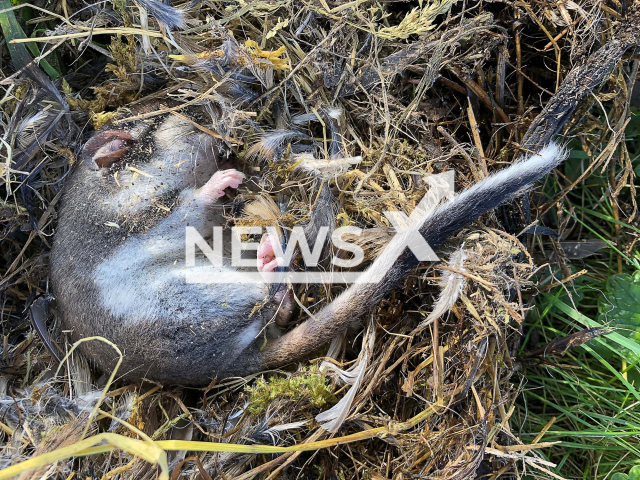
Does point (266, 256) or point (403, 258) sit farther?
point (266, 256)

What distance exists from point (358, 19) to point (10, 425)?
2.48 m

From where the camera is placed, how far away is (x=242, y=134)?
2.49m

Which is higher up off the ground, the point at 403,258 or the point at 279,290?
the point at 403,258

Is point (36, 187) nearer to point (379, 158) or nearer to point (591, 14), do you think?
point (379, 158)

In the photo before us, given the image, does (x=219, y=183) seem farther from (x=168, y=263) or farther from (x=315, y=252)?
(x=315, y=252)

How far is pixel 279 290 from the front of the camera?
2336 millimetres

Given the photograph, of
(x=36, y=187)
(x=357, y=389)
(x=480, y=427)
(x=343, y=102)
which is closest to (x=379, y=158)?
(x=343, y=102)

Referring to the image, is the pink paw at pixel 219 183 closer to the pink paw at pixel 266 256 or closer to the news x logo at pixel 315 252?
the news x logo at pixel 315 252

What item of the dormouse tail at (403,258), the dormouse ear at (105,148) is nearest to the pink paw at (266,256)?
the dormouse tail at (403,258)

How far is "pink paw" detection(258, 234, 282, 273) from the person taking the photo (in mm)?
2340

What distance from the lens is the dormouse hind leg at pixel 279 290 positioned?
7.65 feet

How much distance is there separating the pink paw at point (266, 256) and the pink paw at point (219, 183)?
0.31 metres

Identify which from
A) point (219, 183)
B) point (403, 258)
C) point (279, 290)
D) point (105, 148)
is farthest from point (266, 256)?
point (105, 148)

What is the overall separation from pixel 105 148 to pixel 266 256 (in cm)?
92
